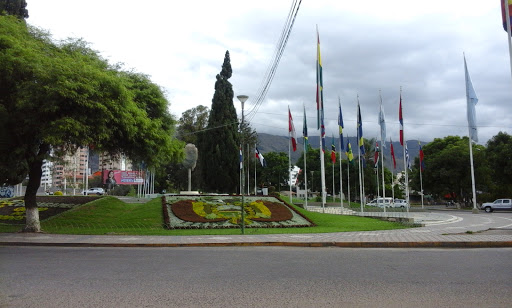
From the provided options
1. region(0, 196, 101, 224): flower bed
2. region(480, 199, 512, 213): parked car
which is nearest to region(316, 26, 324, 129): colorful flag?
region(0, 196, 101, 224): flower bed

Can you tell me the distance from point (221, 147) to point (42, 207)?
24.9 metres

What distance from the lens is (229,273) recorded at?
7.91 m

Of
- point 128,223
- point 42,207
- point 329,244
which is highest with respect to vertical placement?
point 42,207

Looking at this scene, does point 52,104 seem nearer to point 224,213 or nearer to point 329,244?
point 329,244

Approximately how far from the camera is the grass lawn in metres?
18.4

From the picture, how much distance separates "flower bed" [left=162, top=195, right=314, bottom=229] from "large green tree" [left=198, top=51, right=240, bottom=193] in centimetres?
2114

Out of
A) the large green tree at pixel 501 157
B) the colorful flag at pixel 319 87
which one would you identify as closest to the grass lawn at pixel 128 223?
the colorful flag at pixel 319 87

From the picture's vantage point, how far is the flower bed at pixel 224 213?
21.0m

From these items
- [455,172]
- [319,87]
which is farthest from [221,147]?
[455,172]

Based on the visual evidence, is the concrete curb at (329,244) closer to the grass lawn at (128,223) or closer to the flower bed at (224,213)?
the grass lawn at (128,223)

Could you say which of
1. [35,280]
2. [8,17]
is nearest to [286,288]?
[35,280]

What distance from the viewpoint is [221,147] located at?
155ft

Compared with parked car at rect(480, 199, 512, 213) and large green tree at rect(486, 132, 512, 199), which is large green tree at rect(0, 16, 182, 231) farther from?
large green tree at rect(486, 132, 512, 199)

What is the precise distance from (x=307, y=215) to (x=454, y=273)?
1679cm
